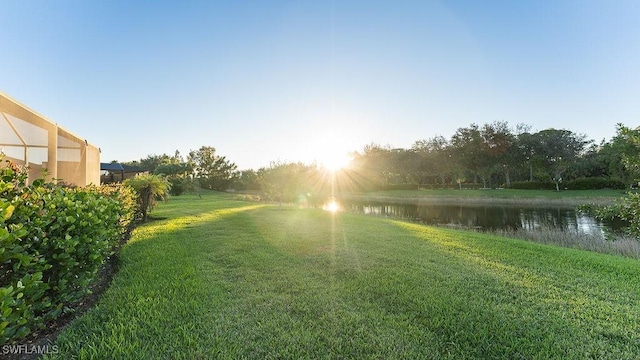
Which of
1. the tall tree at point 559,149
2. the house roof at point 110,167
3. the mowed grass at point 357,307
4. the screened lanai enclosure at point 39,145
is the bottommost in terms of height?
the mowed grass at point 357,307

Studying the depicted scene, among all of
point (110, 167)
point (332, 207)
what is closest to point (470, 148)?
point (332, 207)

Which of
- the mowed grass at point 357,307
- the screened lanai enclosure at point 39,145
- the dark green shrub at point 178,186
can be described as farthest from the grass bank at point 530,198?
the screened lanai enclosure at point 39,145

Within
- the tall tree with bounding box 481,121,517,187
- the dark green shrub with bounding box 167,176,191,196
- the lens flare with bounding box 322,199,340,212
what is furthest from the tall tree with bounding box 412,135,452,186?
the dark green shrub with bounding box 167,176,191,196

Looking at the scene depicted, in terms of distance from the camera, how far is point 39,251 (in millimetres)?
2182

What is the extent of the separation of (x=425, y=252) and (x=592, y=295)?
2.30 metres

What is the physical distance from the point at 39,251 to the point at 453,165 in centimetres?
4445

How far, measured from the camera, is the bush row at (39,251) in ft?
5.72

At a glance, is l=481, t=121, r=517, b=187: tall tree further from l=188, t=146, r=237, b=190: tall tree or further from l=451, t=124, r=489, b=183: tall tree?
l=188, t=146, r=237, b=190: tall tree

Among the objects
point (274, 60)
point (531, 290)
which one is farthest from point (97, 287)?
point (274, 60)

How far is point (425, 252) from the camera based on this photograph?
17.6 feet

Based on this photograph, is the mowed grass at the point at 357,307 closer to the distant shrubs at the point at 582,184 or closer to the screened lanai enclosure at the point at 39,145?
the screened lanai enclosure at the point at 39,145

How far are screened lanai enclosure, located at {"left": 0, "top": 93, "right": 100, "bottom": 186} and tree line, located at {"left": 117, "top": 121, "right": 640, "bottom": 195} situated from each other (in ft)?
36.4

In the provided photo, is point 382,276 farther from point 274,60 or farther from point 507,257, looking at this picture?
point 274,60

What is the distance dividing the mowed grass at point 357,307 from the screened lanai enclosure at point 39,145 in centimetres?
216
